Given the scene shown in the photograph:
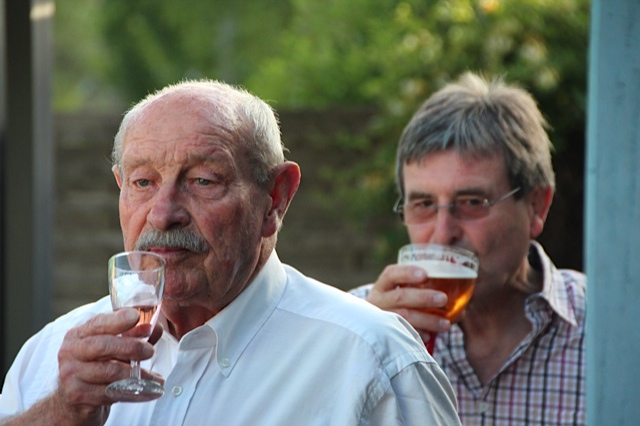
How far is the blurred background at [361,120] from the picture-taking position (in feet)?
22.2

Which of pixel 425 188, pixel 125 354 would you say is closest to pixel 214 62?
pixel 425 188

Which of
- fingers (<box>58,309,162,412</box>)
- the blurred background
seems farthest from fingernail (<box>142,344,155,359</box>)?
the blurred background

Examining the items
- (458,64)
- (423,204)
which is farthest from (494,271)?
(458,64)

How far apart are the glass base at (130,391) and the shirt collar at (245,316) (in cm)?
37

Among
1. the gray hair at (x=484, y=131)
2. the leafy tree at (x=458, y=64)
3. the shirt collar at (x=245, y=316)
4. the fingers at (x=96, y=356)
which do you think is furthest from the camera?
the leafy tree at (x=458, y=64)

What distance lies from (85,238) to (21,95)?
3.96 metres

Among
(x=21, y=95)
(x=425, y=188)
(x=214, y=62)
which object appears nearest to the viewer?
(x=425, y=188)

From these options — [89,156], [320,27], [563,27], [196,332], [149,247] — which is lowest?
[196,332]

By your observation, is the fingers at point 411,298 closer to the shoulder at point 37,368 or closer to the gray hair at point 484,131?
the gray hair at point 484,131

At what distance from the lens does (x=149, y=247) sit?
94.7 inches

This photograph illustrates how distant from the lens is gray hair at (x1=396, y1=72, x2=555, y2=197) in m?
3.36

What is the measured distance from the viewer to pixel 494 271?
329 cm

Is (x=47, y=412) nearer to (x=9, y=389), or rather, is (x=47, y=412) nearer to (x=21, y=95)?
(x=9, y=389)

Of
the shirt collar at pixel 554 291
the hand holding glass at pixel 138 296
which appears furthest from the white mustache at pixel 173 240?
the shirt collar at pixel 554 291
